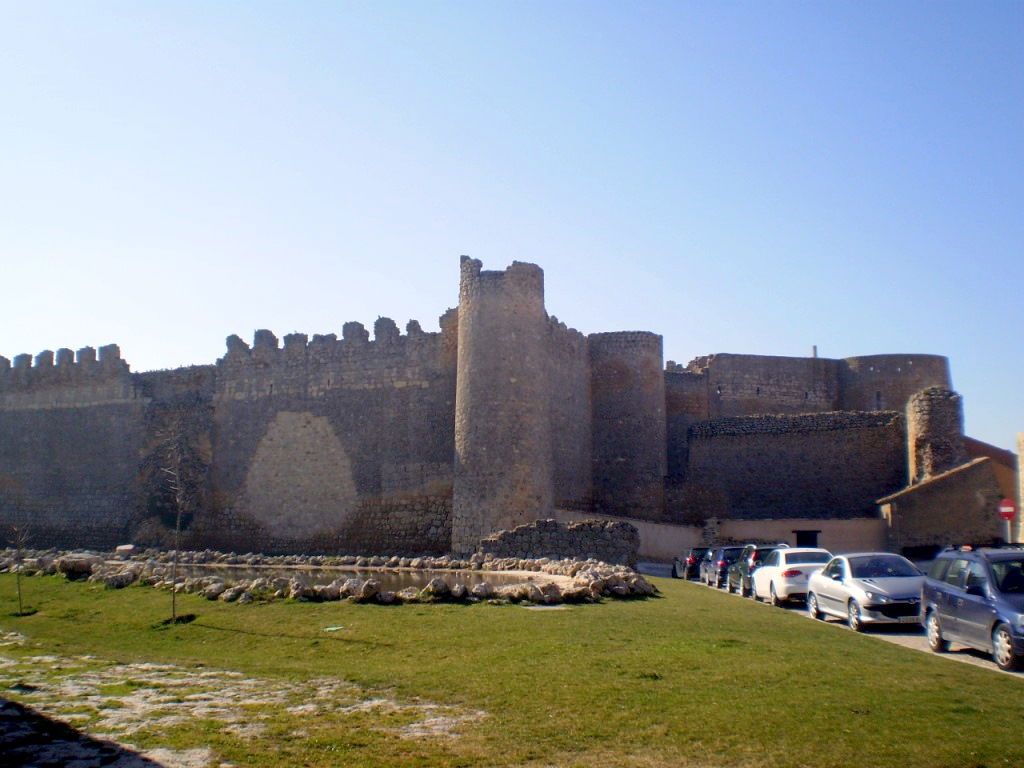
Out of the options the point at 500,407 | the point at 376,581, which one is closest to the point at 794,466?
the point at 500,407

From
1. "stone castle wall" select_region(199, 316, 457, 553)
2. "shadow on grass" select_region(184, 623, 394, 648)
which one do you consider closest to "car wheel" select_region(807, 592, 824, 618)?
"shadow on grass" select_region(184, 623, 394, 648)

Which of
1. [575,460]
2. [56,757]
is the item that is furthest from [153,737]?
[575,460]

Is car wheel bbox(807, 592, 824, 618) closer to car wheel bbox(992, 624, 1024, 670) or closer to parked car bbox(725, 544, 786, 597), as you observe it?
parked car bbox(725, 544, 786, 597)

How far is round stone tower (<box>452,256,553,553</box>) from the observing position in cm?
2533

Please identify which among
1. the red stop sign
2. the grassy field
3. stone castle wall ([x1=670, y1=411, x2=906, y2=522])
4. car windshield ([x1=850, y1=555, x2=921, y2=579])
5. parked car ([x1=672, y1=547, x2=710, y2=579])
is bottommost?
parked car ([x1=672, y1=547, x2=710, y2=579])

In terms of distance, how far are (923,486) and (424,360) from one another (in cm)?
1432

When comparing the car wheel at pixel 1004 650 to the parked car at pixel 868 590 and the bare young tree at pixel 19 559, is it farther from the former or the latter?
the bare young tree at pixel 19 559

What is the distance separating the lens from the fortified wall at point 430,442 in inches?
1032

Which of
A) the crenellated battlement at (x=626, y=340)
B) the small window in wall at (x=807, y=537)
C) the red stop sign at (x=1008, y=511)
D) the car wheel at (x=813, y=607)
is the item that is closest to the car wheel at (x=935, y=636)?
the car wheel at (x=813, y=607)

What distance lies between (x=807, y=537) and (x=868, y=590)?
1497 centimetres

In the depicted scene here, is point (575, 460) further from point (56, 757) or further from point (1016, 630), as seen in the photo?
point (56, 757)

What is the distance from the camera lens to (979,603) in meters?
10.8

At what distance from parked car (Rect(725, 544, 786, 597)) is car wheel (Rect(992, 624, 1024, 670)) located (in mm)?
8698

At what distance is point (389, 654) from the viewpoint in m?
11.0
